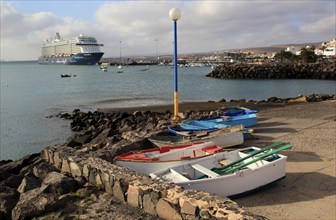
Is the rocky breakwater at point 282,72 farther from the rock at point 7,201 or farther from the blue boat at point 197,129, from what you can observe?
the rock at point 7,201

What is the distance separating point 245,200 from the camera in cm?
675

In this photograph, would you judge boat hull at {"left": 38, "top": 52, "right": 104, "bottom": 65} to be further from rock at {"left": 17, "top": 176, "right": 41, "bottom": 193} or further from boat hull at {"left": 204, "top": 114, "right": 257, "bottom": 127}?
rock at {"left": 17, "top": 176, "right": 41, "bottom": 193}

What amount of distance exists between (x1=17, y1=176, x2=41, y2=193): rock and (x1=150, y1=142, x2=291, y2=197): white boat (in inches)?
87.9

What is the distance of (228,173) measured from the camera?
6906 mm

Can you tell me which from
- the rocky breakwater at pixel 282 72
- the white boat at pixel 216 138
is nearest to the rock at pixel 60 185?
the white boat at pixel 216 138

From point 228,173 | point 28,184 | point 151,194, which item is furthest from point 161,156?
point 151,194

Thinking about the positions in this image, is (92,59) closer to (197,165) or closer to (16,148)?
(16,148)

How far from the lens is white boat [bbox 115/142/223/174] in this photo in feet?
23.6

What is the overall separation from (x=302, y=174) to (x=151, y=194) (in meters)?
4.65

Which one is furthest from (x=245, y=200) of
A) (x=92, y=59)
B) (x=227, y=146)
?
(x=92, y=59)

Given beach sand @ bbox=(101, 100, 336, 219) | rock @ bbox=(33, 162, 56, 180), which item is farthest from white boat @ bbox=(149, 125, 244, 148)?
rock @ bbox=(33, 162, 56, 180)

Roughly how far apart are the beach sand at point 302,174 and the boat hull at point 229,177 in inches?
9.2

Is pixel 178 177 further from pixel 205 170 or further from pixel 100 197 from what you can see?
pixel 100 197

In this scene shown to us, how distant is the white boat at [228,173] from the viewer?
6.38 meters
